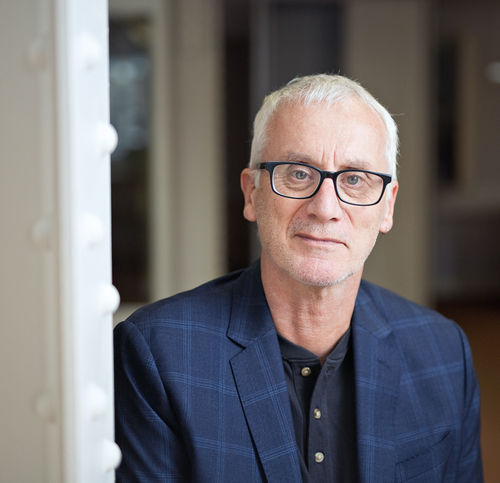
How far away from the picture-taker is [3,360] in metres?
0.58

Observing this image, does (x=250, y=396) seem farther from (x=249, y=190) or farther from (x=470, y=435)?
(x=470, y=435)

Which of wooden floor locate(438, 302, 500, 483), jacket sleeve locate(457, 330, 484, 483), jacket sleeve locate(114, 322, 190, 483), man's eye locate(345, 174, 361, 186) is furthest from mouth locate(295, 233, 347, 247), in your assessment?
wooden floor locate(438, 302, 500, 483)

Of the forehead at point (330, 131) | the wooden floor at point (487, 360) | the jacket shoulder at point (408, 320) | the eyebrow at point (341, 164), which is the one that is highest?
the forehead at point (330, 131)

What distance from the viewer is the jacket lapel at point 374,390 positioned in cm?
111

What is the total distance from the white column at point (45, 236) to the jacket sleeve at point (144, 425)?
18.4 inches

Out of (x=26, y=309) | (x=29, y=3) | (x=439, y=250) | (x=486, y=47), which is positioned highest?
(x=486, y=47)

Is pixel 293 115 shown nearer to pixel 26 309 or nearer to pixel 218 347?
pixel 218 347

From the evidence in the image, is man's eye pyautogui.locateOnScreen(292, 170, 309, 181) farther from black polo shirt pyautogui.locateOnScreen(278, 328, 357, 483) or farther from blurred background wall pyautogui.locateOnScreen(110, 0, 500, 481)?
blurred background wall pyautogui.locateOnScreen(110, 0, 500, 481)

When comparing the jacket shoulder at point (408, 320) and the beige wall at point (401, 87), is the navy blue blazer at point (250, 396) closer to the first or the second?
the jacket shoulder at point (408, 320)

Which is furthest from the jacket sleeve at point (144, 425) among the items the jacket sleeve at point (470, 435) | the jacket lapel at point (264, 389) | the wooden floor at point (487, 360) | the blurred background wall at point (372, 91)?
the blurred background wall at point (372, 91)

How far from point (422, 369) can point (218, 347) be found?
1.40 feet

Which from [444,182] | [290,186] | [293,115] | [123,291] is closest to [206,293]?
[290,186]

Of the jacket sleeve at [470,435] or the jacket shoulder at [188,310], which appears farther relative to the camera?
the jacket sleeve at [470,435]

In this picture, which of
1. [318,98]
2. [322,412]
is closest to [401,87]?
[318,98]
